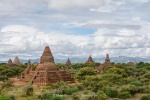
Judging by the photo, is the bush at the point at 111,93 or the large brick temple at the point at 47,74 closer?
the bush at the point at 111,93

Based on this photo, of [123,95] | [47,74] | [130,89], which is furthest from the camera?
[47,74]

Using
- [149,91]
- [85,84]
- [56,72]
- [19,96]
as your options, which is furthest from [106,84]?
[19,96]

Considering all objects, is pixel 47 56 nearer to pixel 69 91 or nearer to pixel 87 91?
pixel 69 91

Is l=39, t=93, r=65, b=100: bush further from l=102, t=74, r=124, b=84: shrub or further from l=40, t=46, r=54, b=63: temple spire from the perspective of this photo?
l=40, t=46, r=54, b=63: temple spire

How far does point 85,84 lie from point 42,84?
7.87 meters

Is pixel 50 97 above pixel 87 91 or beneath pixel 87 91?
above

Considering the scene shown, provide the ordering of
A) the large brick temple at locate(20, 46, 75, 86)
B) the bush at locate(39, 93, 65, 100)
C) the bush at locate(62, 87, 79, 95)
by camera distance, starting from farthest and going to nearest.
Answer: the large brick temple at locate(20, 46, 75, 86), the bush at locate(62, 87, 79, 95), the bush at locate(39, 93, 65, 100)

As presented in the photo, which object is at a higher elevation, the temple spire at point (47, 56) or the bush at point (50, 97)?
the temple spire at point (47, 56)

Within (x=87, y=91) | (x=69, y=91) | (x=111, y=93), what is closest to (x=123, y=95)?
(x=111, y=93)

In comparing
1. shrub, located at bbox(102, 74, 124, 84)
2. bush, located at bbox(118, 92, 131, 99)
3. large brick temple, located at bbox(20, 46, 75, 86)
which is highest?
large brick temple, located at bbox(20, 46, 75, 86)

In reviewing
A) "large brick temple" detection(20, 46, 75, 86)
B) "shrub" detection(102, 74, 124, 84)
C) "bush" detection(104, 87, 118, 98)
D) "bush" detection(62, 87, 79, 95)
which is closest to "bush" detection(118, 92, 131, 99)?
"bush" detection(104, 87, 118, 98)

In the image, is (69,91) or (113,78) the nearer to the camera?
(69,91)

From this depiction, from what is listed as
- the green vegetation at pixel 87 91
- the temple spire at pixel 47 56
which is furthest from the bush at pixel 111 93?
the temple spire at pixel 47 56

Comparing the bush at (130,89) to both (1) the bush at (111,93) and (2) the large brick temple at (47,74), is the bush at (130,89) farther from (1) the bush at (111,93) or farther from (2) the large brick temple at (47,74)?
(2) the large brick temple at (47,74)
